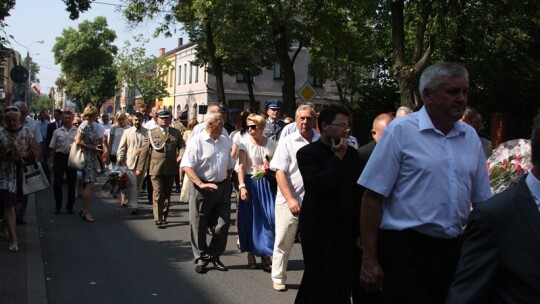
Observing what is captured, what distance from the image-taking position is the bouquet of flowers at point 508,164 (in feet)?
19.3

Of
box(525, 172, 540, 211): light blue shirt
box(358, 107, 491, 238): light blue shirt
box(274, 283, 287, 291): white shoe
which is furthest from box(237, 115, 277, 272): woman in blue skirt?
box(525, 172, 540, 211): light blue shirt

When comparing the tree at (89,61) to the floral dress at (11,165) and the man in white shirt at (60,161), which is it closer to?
the man in white shirt at (60,161)

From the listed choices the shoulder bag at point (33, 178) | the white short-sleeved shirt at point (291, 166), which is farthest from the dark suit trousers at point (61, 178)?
the white short-sleeved shirt at point (291, 166)

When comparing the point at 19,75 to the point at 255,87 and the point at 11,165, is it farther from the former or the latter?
the point at 255,87

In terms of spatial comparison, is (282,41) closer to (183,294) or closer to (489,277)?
(183,294)

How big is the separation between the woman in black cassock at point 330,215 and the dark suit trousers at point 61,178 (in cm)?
822

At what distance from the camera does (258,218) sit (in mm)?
8477

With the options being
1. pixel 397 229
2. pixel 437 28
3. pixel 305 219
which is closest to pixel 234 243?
pixel 305 219

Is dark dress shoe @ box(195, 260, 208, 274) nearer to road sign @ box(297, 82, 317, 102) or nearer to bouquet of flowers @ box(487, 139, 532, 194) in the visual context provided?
bouquet of flowers @ box(487, 139, 532, 194)

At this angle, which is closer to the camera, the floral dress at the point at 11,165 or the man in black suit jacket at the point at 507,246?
the man in black suit jacket at the point at 507,246

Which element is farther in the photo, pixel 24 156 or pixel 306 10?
pixel 306 10

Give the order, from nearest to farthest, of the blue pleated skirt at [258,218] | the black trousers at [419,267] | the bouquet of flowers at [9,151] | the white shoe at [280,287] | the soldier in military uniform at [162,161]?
1. the black trousers at [419,267]
2. the white shoe at [280,287]
3. the blue pleated skirt at [258,218]
4. the bouquet of flowers at [9,151]
5. the soldier in military uniform at [162,161]

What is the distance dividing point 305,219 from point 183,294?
2285mm

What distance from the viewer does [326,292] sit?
527cm
